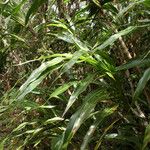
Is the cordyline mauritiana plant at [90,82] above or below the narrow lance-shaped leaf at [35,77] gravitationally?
below

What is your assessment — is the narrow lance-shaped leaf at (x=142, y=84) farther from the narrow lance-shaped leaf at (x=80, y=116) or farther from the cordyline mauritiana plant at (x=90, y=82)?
the narrow lance-shaped leaf at (x=80, y=116)

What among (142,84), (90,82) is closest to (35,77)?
(90,82)

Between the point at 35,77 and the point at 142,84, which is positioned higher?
the point at 35,77

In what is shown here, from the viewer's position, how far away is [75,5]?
154cm

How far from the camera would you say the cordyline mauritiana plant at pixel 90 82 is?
3.21ft

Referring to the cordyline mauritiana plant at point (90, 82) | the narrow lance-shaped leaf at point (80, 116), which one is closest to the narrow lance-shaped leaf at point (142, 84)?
the cordyline mauritiana plant at point (90, 82)

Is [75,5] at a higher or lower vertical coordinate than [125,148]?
higher

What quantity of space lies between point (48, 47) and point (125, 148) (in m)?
0.63

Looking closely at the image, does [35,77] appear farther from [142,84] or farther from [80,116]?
[142,84]

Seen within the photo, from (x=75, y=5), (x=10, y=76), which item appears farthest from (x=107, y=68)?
(x=10, y=76)

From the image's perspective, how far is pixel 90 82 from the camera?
1.01 metres

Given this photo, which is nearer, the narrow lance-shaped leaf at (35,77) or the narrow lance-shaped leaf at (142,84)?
the narrow lance-shaped leaf at (142,84)

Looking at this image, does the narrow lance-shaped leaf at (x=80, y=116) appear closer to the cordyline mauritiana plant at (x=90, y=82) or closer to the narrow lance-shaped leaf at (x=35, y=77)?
the cordyline mauritiana plant at (x=90, y=82)

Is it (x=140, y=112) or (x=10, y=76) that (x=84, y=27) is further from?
(x=140, y=112)
